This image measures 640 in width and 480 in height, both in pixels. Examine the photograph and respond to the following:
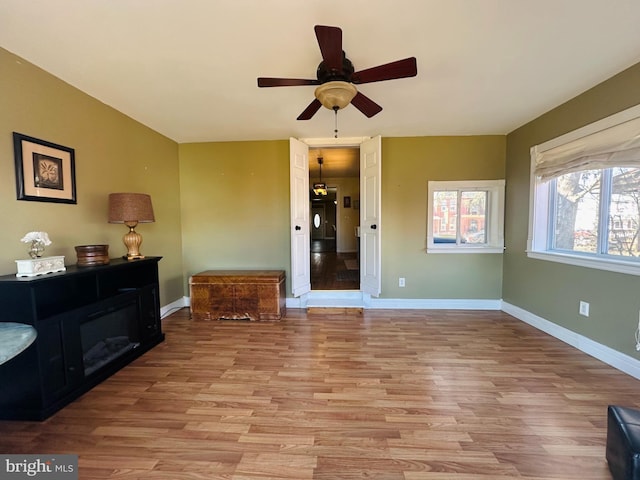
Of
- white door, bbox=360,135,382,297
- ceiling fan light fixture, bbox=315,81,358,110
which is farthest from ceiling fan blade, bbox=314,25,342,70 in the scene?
white door, bbox=360,135,382,297

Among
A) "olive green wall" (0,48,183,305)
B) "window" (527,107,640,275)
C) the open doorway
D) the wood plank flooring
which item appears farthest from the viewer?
the open doorway

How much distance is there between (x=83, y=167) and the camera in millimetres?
2436

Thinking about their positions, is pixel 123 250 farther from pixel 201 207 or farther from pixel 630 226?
pixel 630 226

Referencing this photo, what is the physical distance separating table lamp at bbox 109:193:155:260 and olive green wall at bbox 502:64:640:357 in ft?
13.6

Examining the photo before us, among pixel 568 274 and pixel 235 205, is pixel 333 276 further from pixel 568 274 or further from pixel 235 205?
pixel 568 274

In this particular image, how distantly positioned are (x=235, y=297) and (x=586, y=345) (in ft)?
12.0

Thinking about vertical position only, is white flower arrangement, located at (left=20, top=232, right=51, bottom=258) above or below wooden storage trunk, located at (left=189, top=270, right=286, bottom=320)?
above

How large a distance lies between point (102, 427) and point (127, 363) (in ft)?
2.66

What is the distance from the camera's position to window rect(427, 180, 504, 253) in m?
3.69

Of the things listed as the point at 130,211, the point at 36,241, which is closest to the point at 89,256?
the point at 36,241

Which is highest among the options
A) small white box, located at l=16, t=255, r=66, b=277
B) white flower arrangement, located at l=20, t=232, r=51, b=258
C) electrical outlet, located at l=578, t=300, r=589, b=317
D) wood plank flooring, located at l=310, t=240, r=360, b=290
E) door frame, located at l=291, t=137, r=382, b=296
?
door frame, located at l=291, t=137, r=382, b=296

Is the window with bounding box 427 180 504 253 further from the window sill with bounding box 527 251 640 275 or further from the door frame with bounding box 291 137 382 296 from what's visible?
the door frame with bounding box 291 137 382 296

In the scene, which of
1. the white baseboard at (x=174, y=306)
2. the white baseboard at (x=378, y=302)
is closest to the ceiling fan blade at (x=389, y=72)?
the white baseboard at (x=378, y=302)

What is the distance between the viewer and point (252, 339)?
2863mm
